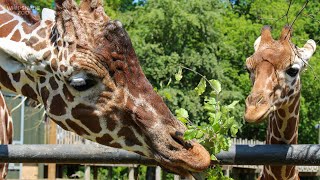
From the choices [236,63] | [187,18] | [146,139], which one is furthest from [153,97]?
[236,63]

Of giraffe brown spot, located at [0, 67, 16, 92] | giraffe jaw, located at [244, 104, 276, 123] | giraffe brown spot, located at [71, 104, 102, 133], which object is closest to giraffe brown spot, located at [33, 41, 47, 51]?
giraffe brown spot, located at [0, 67, 16, 92]

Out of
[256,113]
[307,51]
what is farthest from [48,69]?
[307,51]

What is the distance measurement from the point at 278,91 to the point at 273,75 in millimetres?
126

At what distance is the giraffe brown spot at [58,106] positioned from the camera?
9.51 feet

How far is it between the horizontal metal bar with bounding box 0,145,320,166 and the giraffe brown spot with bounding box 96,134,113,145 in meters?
0.19

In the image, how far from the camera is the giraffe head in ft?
15.2

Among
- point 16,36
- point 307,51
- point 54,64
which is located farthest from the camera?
point 307,51

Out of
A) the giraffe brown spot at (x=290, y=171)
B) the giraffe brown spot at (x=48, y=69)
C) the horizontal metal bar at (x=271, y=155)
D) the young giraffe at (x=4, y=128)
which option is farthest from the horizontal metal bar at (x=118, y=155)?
the giraffe brown spot at (x=290, y=171)

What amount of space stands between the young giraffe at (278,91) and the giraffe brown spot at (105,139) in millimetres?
1874

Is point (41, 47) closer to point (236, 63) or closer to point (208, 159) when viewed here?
point (208, 159)

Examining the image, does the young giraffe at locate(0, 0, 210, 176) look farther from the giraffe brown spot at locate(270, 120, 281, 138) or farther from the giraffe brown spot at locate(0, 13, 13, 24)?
the giraffe brown spot at locate(270, 120, 281, 138)

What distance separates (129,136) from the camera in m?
2.81

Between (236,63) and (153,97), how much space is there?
20385 mm

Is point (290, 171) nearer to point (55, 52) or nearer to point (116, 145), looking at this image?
point (116, 145)
